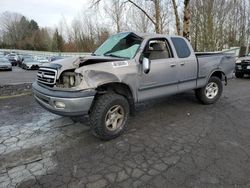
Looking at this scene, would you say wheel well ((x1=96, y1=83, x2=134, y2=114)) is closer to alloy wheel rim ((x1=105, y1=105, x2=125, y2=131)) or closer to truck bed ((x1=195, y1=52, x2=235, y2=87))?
alloy wheel rim ((x1=105, y1=105, x2=125, y2=131))

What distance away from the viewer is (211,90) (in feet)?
21.5

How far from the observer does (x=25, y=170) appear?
10.7 feet

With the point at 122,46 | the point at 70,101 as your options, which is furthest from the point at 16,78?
the point at 70,101

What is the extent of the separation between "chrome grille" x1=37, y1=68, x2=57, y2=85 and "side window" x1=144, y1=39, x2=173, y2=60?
1949mm

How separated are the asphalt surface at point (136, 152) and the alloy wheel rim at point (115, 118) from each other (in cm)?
25

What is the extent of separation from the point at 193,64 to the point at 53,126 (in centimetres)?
369

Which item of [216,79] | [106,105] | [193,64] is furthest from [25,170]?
[216,79]

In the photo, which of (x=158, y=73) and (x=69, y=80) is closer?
(x=69, y=80)

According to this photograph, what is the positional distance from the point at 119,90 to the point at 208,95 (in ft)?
10.8

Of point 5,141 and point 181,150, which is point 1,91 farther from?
point 181,150

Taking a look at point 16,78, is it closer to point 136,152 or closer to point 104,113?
point 104,113

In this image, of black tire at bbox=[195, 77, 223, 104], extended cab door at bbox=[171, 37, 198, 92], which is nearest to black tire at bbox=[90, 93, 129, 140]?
extended cab door at bbox=[171, 37, 198, 92]

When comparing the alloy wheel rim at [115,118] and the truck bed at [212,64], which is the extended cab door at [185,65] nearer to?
the truck bed at [212,64]

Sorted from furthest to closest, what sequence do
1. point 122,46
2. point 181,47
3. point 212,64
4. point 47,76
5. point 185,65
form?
point 212,64, point 181,47, point 185,65, point 122,46, point 47,76
